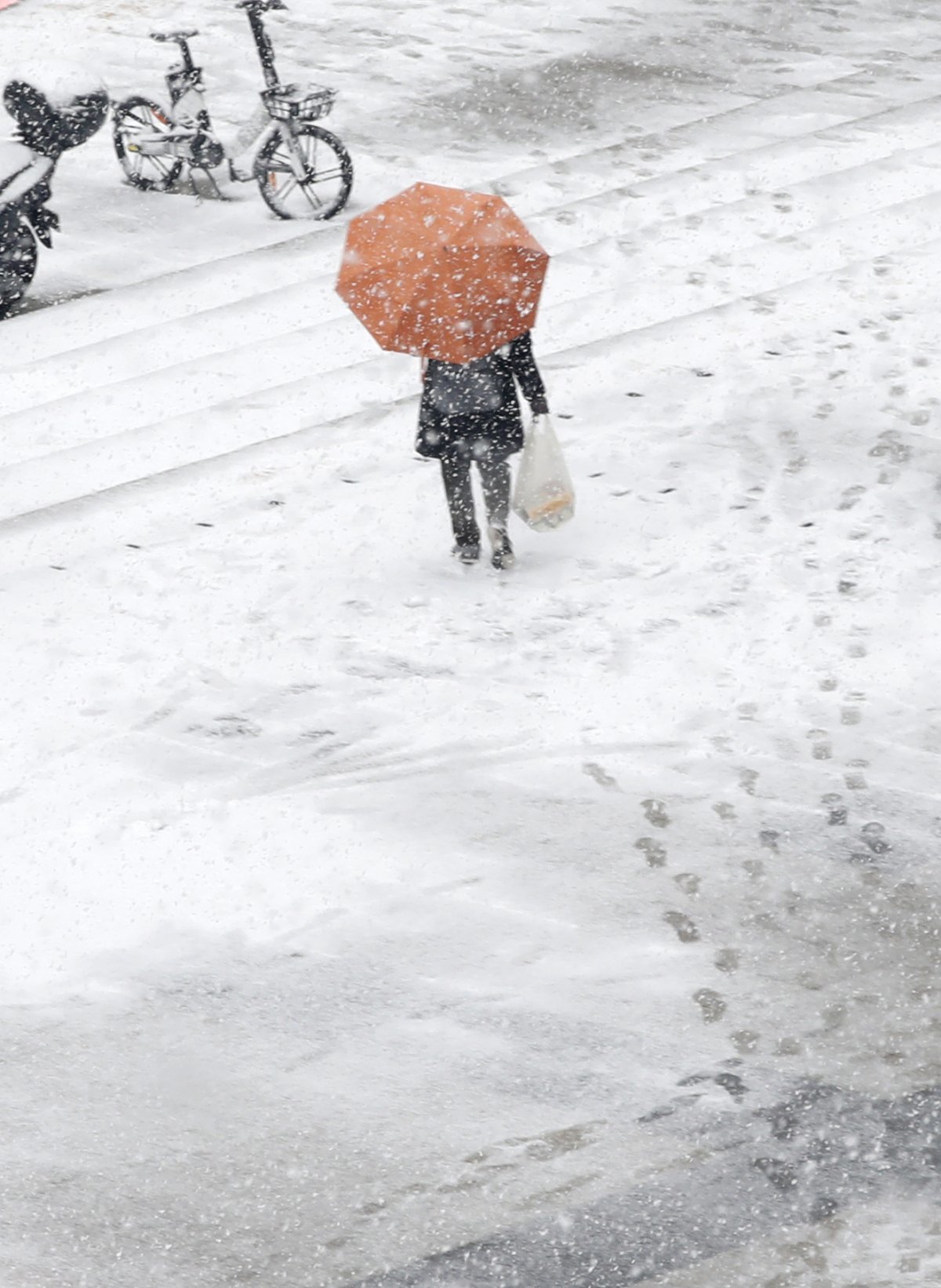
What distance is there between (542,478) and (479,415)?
36cm

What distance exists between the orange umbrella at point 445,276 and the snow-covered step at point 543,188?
11.5 ft

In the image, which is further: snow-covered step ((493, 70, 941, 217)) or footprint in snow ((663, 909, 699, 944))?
snow-covered step ((493, 70, 941, 217))

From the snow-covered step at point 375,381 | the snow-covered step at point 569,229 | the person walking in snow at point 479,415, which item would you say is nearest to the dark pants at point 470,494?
the person walking in snow at point 479,415

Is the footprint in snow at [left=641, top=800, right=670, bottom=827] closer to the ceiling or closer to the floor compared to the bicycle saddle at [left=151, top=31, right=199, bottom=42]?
closer to the floor

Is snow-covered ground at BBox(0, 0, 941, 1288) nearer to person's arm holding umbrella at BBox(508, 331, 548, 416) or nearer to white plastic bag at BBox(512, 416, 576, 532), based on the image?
white plastic bag at BBox(512, 416, 576, 532)

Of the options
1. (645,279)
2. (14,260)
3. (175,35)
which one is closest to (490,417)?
(645,279)

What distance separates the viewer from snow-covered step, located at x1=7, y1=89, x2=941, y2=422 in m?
8.94

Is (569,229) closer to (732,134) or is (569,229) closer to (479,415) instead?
(732,134)

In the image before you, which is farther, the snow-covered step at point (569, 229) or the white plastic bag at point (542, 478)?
the snow-covered step at point (569, 229)

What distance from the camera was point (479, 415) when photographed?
6.43 meters

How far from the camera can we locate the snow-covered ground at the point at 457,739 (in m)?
4.47

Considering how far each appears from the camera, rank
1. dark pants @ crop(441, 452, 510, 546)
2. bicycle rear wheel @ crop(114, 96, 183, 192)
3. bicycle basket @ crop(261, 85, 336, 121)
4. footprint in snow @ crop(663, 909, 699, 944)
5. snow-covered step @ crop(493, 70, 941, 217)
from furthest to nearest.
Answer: bicycle rear wheel @ crop(114, 96, 183, 192) → snow-covered step @ crop(493, 70, 941, 217) → bicycle basket @ crop(261, 85, 336, 121) → dark pants @ crop(441, 452, 510, 546) → footprint in snow @ crop(663, 909, 699, 944)

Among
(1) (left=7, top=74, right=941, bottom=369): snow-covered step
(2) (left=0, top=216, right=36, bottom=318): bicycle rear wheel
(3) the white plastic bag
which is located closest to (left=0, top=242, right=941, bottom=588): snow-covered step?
(1) (left=7, top=74, right=941, bottom=369): snow-covered step

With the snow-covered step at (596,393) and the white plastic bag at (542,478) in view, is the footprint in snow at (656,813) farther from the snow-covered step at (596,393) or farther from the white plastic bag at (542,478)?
the snow-covered step at (596,393)
